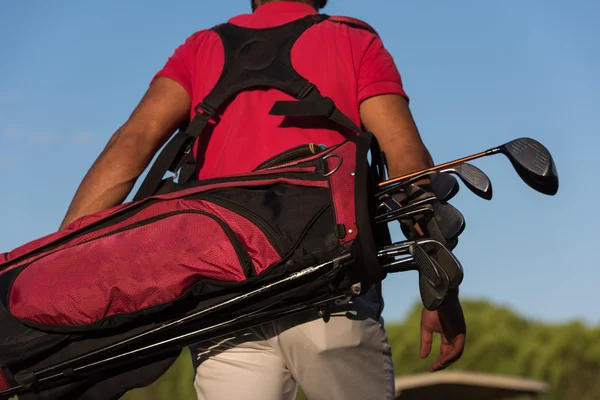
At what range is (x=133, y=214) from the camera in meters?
3.01

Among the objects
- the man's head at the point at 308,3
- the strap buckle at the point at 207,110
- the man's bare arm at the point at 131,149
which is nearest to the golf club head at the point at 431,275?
the strap buckle at the point at 207,110

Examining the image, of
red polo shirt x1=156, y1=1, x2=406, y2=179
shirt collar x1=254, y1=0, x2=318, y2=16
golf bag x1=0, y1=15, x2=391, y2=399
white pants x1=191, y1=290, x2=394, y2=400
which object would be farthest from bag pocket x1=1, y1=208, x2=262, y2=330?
shirt collar x1=254, y1=0, x2=318, y2=16

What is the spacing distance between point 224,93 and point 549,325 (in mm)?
7170

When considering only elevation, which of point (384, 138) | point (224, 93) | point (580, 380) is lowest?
point (580, 380)

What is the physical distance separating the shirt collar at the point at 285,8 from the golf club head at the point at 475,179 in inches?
38.9

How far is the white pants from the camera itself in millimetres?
2982

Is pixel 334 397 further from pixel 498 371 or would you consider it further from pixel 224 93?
pixel 498 371

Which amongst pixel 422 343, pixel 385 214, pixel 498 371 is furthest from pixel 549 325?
pixel 385 214

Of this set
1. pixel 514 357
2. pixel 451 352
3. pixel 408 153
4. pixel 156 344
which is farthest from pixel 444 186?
pixel 514 357

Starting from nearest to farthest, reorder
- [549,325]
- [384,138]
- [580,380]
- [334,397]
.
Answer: [334,397] → [384,138] → [580,380] → [549,325]

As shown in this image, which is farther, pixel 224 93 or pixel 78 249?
pixel 224 93

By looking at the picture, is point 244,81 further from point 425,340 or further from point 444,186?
point 425,340

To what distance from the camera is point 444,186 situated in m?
2.81

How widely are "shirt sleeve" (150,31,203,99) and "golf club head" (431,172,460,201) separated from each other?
111 centimetres
